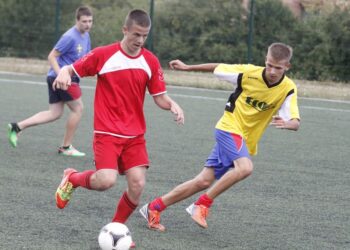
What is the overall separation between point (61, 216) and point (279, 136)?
682 cm

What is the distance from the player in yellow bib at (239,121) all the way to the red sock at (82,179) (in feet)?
2.32

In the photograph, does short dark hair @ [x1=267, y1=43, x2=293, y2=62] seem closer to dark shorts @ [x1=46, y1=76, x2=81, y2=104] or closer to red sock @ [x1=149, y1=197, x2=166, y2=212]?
red sock @ [x1=149, y1=197, x2=166, y2=212]

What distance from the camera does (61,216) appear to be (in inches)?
281

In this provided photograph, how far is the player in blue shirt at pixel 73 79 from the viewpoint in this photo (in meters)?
10.4

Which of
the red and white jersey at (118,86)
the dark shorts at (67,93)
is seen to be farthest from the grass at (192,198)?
the red and white jersey at (118,86)

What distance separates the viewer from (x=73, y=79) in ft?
34.5

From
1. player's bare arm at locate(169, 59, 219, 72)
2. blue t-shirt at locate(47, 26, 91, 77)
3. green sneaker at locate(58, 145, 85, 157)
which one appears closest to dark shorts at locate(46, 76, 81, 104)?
blue t-shirt at locate(47, 26, 91, 77)

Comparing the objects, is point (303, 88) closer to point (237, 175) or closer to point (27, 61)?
point (27, 61)

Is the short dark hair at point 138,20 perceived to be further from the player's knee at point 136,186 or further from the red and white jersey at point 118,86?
the player's knee at point 136,186

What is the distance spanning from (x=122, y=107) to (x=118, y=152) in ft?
1.11

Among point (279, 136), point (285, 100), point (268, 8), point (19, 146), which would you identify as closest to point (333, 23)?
point (268, 8)

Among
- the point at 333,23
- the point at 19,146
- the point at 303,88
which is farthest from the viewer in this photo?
the point at 333,23

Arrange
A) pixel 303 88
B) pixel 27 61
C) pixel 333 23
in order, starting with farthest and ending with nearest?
1. pixel 27 61
2. pixel 333 23
3. pixel 303 88

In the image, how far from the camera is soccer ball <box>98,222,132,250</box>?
5.90 meters
